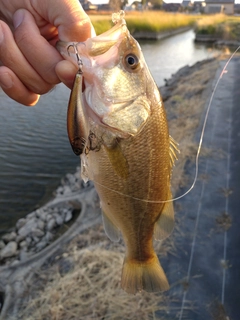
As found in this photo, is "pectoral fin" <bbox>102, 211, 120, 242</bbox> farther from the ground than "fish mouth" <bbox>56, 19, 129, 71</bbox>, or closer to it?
closer to it

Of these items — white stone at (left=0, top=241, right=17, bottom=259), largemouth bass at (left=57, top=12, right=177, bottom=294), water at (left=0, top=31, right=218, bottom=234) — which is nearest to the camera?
largemouth bass at (left=57, top=12, right=177, bottom=294)

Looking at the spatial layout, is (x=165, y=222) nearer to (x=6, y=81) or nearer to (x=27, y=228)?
(x=6, y=81)

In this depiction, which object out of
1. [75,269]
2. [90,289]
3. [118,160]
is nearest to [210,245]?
[90,289]

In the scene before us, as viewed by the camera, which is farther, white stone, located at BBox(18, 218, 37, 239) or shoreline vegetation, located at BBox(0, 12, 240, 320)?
white stone, located at BBox(18, 218, 37, 239)

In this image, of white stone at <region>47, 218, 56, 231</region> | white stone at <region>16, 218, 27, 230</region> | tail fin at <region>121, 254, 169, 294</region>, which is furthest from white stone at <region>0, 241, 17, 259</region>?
tail fin at <region>121, 254, 169, 294</region>

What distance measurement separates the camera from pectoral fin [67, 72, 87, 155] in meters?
1.40

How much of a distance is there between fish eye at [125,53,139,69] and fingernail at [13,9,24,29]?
1.94 feet

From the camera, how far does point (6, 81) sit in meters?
1.79

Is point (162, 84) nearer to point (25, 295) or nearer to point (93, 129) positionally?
point (25, 295)

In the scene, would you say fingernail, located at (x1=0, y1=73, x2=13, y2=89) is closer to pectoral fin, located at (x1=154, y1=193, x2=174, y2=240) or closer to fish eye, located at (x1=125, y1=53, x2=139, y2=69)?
fish eye, located at (x1=125, y1=53, x2=139, y2=69)

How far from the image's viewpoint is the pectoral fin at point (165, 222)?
190 cm

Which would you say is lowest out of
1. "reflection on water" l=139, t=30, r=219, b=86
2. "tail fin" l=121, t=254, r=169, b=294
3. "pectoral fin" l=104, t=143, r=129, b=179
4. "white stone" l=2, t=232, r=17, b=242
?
"reflection on water" l=139, t=30, r=219, b=86

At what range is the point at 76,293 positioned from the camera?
3613 mm

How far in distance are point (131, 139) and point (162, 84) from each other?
50.7ft
